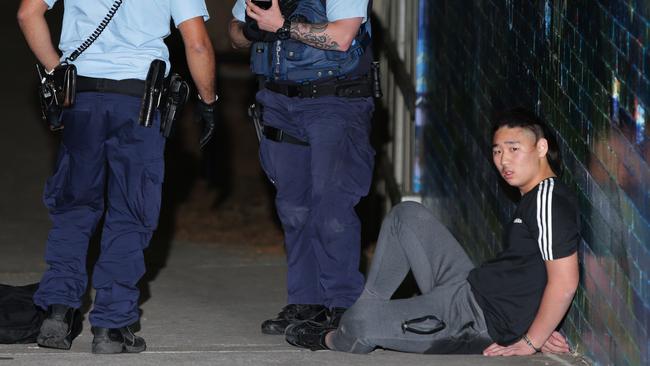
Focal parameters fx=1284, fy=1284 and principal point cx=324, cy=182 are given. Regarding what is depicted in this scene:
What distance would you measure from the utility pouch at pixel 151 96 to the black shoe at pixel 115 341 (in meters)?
0.85

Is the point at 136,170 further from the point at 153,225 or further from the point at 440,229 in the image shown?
the point at 440,229

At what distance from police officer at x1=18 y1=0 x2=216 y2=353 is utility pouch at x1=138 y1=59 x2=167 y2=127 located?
0.04 m

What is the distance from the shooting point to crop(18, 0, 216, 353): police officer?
5188 mm

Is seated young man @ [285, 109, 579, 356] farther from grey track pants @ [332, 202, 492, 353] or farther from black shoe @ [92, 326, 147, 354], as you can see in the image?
black shoe @ [92, 326, 147, 354]

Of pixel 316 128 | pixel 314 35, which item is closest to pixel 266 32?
pixel 314 35

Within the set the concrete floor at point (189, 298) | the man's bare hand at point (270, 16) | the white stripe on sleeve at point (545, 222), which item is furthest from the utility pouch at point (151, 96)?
the white stripe on sleeve at point (545, 222)

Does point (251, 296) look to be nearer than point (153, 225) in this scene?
No

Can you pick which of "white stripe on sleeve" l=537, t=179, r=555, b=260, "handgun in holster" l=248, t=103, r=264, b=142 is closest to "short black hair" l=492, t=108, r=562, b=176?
"white stripe on sleeve" l=537, t=179, r=555, b=260

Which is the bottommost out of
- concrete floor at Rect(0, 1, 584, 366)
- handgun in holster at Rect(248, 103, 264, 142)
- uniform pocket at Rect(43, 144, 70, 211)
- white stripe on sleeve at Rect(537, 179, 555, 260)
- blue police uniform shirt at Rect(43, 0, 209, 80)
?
concrete floor at Rect(0, 1, 584, 366)

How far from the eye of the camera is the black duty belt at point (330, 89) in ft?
18.7

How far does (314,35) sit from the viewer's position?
A: 18.3 ft

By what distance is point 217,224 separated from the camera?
32.4 ft

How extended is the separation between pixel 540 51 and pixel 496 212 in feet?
3.13

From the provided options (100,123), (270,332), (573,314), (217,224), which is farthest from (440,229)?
(217,224)
